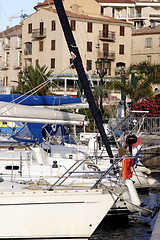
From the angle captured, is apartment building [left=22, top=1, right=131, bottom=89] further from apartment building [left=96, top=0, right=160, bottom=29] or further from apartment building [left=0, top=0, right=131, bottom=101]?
apartment building [left=96, top=0, right=160, bottom=29]

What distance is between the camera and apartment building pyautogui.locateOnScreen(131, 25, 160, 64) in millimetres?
79375

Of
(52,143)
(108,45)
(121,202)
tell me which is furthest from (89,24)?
(121,202)

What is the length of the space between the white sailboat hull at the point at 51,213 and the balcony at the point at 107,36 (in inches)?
2464

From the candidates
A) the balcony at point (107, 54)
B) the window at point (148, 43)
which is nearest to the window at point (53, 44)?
the balcony at point (107, 54)

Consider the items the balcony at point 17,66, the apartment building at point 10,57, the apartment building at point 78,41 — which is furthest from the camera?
the apartment building at point 10,57

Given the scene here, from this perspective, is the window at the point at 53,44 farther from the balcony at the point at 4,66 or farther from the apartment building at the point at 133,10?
the apartment building at the point at 133,10

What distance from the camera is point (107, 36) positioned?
7656 centimetres

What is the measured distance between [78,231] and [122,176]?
2.23 m

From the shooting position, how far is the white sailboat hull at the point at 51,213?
13.9 meters

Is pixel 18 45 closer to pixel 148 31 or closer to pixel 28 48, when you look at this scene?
pixel 28 48

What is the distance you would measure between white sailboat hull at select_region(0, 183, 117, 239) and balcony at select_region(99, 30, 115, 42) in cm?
6259

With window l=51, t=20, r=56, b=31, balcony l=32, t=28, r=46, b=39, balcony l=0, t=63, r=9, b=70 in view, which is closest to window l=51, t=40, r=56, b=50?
window l=51, t=20, r=56, b=31

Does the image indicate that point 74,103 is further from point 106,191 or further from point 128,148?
point 106,191

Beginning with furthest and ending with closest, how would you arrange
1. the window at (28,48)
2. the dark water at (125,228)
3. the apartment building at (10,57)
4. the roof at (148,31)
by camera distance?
the roof at (148,31)
the apartment building at (10,57)
the window at (28,48)
the dark water at (125,228)
